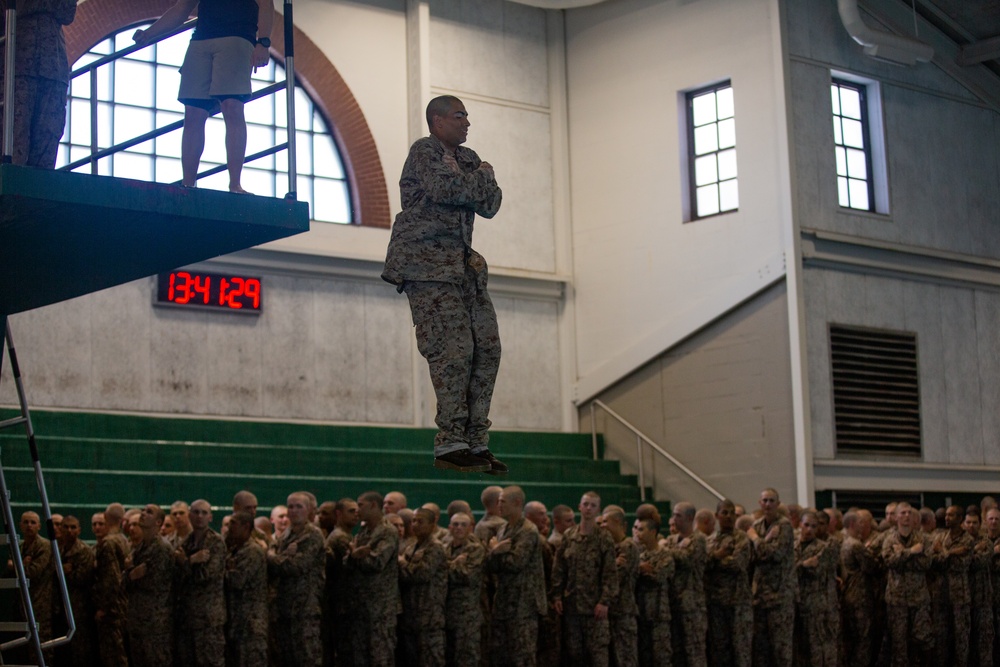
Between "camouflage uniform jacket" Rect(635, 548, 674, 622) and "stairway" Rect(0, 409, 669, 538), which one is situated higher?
"stairway" Rect(0, 409, 669, 538)

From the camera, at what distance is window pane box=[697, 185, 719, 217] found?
52.2 ft

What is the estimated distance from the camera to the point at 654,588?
11.8 m

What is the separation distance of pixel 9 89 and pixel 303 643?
18.7ft

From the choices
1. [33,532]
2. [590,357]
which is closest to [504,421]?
[590,357]

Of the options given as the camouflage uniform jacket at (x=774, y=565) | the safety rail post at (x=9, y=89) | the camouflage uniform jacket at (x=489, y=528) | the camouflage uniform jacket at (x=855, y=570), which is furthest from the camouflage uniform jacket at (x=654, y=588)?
the safety rail post at (x=9, y=89)

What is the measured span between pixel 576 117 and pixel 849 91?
3.17 metres

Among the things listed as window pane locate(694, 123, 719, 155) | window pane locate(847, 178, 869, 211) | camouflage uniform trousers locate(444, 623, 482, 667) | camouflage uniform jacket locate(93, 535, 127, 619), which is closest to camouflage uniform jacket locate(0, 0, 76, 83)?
camouflage uniform jacket locate(93, 535, 127, 619)

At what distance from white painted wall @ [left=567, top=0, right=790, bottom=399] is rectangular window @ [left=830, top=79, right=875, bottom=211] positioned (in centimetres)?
105

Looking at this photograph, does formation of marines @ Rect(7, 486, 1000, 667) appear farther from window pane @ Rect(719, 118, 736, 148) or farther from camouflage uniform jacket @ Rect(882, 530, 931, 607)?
window pane @ Rect(719, 118, 736, 148)

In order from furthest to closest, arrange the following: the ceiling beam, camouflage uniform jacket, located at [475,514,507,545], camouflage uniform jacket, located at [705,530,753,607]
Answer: the ceiling beam → camouflage uniform jacket, located at [705,530,753,607] → camouflage uniform jacket, located at [475,514,507,545]

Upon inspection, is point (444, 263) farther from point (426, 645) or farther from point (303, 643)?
point (426, 645)

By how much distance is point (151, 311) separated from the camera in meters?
14.4

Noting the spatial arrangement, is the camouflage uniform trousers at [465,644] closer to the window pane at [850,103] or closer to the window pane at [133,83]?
the window pane at [133,83]

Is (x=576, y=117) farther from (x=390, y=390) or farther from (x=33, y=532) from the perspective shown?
(x=33, y=532)
